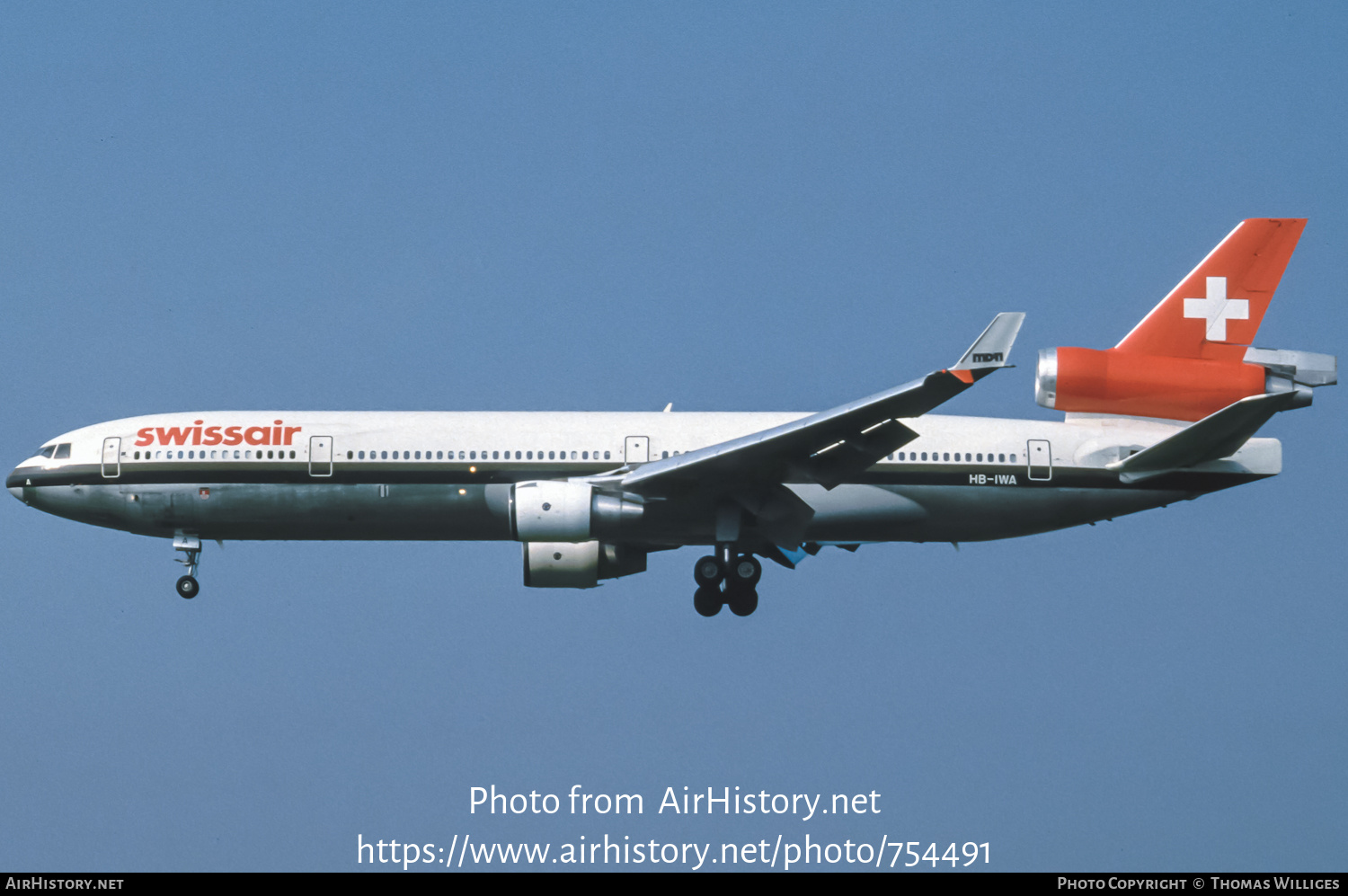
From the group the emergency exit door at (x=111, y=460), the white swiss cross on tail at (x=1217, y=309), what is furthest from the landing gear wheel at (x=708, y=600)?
the emergency exit door at (x=111, y=460)

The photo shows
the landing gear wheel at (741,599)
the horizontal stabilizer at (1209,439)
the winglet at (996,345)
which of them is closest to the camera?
the winglet at (996,345)

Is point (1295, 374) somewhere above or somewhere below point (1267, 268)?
below

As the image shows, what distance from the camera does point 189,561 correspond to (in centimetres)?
3234

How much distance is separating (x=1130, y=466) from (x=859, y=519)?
5244 millimetres

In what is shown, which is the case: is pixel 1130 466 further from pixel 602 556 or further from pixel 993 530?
pixel 602 556

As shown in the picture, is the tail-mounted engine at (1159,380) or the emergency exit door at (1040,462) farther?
the emergency exit door at (1040,462)

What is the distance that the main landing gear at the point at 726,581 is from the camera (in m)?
30.9

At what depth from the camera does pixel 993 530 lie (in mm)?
31031

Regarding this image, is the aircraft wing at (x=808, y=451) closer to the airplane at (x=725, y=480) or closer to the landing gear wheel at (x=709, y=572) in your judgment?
the airplane at (x=725, y=480)

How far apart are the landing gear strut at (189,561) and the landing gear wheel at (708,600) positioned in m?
10.2

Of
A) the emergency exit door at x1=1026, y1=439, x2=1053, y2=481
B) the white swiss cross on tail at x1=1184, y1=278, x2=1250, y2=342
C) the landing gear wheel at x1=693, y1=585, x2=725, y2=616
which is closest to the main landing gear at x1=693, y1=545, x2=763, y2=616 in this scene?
the landing gear wheel at x1=693, y1=585, x2=725, y2=616

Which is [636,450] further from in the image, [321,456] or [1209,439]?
[1209,439]

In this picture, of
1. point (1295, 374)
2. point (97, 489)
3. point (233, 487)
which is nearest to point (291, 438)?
point (233, 487)

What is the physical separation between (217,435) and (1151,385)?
18.5m
